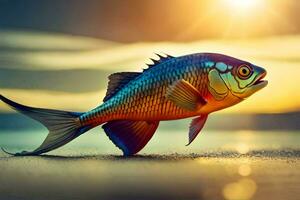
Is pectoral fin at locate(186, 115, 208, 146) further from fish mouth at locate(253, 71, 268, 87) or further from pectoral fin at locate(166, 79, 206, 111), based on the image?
fish mouth at locate(253, 71, 268, 87)

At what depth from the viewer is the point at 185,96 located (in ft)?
7.91

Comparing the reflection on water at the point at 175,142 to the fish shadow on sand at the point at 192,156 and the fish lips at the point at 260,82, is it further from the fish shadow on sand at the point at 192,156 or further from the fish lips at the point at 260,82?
the fish lips at the point at 260,82

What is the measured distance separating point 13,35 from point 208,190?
0.96 m

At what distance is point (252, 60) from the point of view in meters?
2.42

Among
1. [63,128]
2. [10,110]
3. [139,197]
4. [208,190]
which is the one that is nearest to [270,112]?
[208,190]

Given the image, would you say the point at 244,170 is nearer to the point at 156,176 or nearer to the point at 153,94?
the point at 156,176

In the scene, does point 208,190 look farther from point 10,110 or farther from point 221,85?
point 10,110

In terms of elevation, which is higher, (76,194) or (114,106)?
(114,106)

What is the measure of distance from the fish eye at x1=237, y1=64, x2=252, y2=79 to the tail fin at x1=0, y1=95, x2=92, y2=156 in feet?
2.02

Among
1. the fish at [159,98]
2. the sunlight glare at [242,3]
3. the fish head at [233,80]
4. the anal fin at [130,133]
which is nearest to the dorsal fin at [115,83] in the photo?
the fish at [159,98]

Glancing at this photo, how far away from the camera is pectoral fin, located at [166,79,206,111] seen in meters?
2.41

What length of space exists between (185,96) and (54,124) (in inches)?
20.6

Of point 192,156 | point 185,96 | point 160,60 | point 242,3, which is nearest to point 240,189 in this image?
point 192,156

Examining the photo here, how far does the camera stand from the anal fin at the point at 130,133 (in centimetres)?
246
